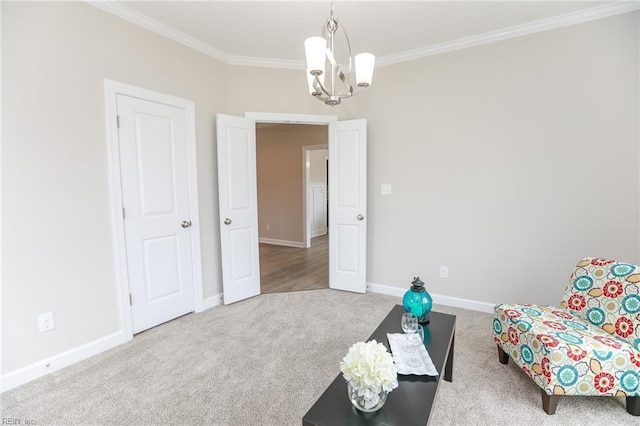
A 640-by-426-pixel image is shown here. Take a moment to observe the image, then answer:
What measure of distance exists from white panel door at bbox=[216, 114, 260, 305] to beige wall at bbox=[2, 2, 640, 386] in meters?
0.14

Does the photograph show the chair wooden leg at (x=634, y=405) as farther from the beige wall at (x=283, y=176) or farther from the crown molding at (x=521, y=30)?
the beige wall at (x=283, y=176)

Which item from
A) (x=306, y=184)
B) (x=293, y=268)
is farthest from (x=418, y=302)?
(x=306, y=184)

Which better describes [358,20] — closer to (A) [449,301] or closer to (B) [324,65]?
(B) [324,65]

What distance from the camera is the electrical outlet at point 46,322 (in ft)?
6.89

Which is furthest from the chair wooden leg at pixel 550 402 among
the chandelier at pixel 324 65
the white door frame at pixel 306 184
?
the white door frame at pixel 306 184

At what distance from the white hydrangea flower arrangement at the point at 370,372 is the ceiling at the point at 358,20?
2.45m

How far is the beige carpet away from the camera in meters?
1.71

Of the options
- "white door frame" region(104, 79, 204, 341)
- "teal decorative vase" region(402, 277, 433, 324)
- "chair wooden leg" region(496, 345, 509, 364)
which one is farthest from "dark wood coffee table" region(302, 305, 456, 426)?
"white door frame" region(104, 79, 204, 341)

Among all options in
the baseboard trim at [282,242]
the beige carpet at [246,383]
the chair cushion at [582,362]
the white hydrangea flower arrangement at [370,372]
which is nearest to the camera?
the white hydrangea flower arrangement at [370,372]

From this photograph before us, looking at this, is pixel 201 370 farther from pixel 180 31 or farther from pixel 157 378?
pixel 180 31

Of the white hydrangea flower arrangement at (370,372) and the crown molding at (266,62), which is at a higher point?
the crown molding at (266,62)

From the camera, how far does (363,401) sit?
1158 millimetres

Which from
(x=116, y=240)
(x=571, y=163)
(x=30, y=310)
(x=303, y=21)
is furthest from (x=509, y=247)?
(x=30, y=310)

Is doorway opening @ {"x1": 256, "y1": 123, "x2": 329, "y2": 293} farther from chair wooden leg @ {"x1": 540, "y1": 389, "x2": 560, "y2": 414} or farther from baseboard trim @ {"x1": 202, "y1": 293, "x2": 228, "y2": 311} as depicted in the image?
chair wooden leg @ {"x1": 540, "y1": 389, "x2": 560, "y2": 414}
